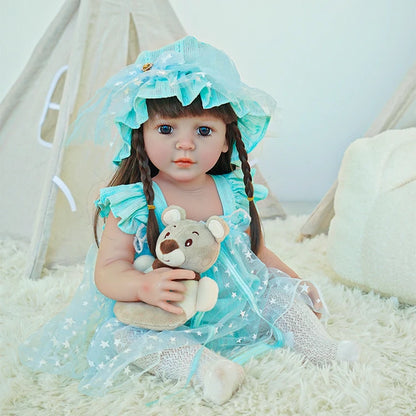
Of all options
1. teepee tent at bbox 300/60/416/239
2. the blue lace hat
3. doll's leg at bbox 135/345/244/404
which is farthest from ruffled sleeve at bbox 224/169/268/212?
teepee tent at bbox 300/60/416/239

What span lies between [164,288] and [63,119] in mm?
775

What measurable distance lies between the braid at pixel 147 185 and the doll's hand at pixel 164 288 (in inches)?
3.5

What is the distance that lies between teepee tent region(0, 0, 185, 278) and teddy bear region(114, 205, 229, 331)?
43 cm

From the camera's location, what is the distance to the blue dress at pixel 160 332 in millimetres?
900

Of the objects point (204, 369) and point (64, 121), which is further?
point (64, 121)

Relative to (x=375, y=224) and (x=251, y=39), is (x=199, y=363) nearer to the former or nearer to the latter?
(x=375, y=224)

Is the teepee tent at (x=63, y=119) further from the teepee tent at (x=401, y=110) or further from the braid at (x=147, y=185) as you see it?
the teepee tent at (x=401, y=110)

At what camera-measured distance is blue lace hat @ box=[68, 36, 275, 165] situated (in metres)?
0.89

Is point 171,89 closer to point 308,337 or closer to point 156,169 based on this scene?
point 156,169

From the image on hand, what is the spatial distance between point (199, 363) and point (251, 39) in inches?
76.0

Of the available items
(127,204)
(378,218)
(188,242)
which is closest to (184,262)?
(188,242)

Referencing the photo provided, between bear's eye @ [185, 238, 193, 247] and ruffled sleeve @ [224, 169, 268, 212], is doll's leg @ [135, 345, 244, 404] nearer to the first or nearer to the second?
bear's eye @ [185, 238, 193, 247]

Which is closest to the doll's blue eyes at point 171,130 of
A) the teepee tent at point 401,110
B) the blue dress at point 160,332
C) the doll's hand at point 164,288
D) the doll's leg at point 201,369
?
the blue dress at point 160,332

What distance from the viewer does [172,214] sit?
3.01 ft
